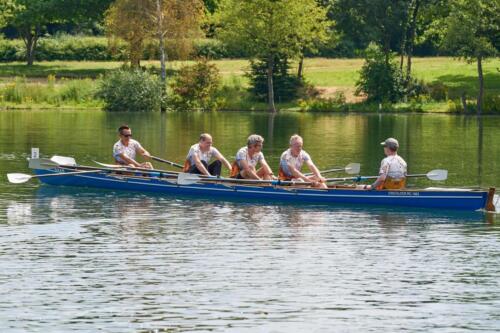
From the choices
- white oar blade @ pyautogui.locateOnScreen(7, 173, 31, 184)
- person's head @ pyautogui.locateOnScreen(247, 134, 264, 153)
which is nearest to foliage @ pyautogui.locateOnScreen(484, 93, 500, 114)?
person's head @ pyautogui.locateOnScreen(247, 134, 264, 153)

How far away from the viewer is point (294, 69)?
10150cm

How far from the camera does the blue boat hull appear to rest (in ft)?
114

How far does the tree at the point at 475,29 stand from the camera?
271 ft

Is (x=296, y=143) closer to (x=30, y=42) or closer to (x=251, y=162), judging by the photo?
(x=251, y=162)

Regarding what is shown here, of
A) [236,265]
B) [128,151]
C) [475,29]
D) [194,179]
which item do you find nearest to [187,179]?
[194,179]

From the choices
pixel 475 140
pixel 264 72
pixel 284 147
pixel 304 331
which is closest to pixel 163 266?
pixel 304 331

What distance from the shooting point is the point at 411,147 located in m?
58.6

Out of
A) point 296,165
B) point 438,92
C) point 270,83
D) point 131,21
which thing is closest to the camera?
point 296,165

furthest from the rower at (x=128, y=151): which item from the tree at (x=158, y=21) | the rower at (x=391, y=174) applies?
the tree at (x=158, y=21)

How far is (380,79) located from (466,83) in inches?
296

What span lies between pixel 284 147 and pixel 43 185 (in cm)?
1829

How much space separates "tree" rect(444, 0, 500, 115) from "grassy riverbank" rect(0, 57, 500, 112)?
503cm

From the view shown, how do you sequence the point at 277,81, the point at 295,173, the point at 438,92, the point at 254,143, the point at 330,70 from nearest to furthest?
1. the point at 295,173
2. the point at 254,143
3. the point at 438,92
4. the point at 277,81
5. the point at 330,70

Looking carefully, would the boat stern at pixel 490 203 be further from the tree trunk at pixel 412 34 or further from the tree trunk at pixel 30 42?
the tree trunk at pixel 30 42
